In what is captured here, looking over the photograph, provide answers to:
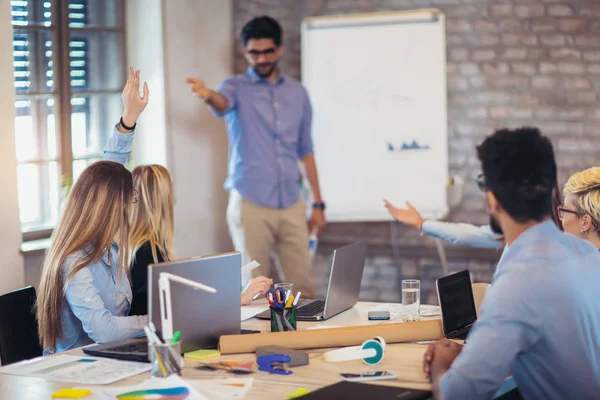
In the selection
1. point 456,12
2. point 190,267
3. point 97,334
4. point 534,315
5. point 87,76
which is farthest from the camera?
point 456,12

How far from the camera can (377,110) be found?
17.3 ft

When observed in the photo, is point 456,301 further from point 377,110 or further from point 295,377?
point 377,110

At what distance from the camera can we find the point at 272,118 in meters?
4.97

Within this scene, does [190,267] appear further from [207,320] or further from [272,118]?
[272,118]

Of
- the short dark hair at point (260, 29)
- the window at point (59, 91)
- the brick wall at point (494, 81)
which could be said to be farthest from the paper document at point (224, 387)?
the brick wall at point (494, 81)

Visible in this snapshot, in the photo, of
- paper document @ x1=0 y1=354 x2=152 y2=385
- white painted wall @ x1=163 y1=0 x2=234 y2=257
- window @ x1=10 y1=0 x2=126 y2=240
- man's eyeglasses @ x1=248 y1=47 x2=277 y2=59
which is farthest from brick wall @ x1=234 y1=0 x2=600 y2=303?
paper document @ x1=0 y1=354 x2=152 y2=385

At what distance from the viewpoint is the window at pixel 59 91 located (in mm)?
4492

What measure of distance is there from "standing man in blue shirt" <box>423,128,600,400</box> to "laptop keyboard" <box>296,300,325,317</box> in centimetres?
92

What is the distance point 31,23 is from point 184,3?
40.6 inches

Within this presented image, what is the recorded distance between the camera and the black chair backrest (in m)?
2.62

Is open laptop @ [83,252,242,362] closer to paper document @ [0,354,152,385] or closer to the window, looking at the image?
paper document @ [0,354,152,385]

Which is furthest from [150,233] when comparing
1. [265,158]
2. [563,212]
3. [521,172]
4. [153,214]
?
[265,158]

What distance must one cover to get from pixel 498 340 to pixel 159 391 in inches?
32.0

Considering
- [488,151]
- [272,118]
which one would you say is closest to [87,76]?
[272,118]
